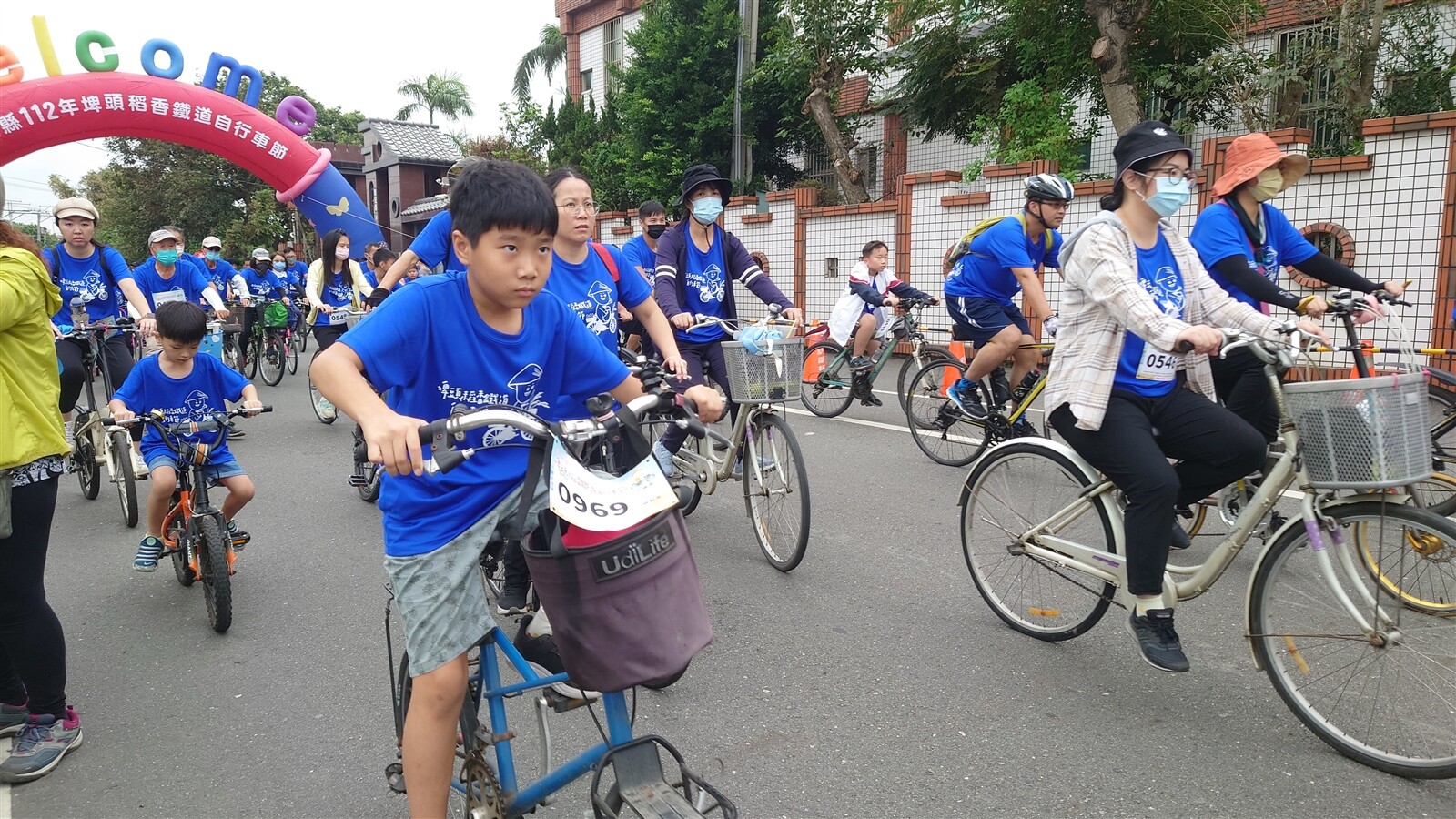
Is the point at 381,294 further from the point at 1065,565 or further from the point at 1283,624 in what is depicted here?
the point at 1283,624

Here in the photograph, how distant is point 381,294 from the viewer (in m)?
7.18

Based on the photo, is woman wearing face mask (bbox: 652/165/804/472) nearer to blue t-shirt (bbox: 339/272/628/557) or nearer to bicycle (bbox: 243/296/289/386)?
blue t-shirt (bbox: 339/272/628/557)

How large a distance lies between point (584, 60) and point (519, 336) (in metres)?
32.4

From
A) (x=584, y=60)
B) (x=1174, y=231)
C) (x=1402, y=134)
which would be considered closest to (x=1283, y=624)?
(x=1174, y=231)

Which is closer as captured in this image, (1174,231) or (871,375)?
(1174,231)

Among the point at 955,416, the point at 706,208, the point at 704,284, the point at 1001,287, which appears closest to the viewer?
the point at 706,208

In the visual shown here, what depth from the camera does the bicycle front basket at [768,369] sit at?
4918 millimetres

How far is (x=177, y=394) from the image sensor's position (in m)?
5.13

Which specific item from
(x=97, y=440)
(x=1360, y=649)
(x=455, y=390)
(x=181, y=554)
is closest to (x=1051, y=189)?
(x=1360, y=649)

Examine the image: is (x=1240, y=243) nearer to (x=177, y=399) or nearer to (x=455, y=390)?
(x=455, y=390)

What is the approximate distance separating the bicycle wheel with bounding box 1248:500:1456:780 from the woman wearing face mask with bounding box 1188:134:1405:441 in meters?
1.55

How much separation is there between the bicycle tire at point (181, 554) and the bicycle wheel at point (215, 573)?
1.63 ft

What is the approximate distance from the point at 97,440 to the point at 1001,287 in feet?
20.6

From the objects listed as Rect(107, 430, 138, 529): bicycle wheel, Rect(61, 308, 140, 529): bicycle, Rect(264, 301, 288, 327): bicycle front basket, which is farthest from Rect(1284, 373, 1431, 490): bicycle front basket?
Rect(264, 301, 288, 327): bicycle front basket
